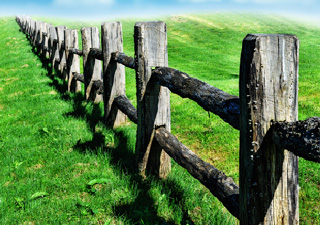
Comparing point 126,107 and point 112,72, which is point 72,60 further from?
point 126,107

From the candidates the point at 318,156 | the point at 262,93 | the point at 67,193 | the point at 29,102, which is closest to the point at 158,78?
the point at 67,193

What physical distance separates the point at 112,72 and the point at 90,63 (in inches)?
62.7

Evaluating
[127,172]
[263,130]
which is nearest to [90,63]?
[127,172]

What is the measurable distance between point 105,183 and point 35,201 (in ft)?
2.33

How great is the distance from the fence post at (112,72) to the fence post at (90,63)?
1395 millimetres

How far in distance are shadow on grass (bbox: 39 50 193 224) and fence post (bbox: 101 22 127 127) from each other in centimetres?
30

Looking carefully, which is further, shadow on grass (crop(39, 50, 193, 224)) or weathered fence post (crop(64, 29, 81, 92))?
weathered fence post (crop(64, 29, 81, 92))

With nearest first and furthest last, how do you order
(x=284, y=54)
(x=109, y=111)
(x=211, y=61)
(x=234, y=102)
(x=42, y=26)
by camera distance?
(x=284, y=54) < (x=234, y=102) < (x=109, y=111) < (x=42, y=26) < (x=211, y=61)

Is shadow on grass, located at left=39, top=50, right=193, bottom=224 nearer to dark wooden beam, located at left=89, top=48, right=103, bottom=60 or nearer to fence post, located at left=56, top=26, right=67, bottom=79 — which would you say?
dark wooden beam, located at left=89, top=48, right=103, bottom=60

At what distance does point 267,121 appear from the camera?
1.71 metres

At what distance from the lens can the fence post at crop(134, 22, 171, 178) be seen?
343cm

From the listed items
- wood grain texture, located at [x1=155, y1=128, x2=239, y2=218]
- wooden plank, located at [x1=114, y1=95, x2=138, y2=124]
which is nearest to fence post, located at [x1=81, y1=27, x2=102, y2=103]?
wooden plank, located at [x1=114, y1=95, x2=138, y2=124]

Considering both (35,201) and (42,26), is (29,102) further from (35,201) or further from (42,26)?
(42,26)

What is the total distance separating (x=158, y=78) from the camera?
3.28m
